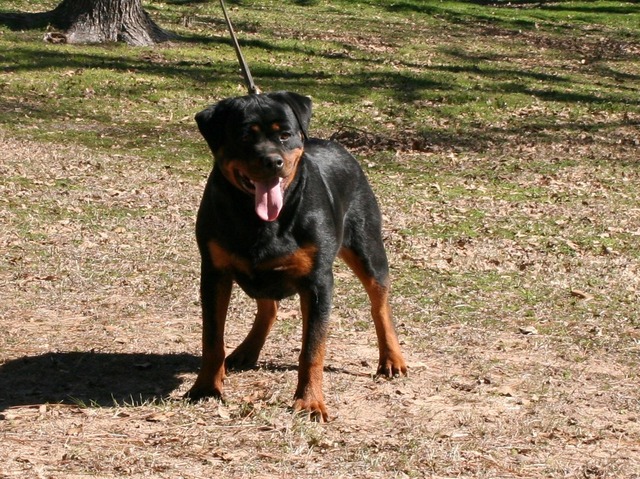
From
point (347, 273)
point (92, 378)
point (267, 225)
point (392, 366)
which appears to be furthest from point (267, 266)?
point (347, 273)

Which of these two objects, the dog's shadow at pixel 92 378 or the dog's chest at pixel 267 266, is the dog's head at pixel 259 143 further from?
the dog's shadow at pixel 92 378

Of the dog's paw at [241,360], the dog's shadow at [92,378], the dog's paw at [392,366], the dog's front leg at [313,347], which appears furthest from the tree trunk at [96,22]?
the dog's front leg at [313,347]

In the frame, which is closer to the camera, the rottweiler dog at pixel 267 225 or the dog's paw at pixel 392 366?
the rottweiler dog at pixel 267 225

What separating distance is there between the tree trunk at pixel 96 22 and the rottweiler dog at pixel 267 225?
1247 centimetres

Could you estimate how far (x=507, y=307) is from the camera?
8273 mm

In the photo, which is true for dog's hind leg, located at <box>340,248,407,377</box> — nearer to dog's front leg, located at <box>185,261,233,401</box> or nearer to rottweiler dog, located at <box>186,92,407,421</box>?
rottweiler dog, located at <box>186,92,407,421</box>

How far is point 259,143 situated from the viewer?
5.33 m

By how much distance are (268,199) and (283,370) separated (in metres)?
1.56

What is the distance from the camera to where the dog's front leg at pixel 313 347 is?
5.64 m

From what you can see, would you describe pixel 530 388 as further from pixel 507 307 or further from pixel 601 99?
pixel 601 99

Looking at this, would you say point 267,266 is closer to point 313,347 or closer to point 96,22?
point 313,347

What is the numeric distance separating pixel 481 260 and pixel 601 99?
30.5 feet

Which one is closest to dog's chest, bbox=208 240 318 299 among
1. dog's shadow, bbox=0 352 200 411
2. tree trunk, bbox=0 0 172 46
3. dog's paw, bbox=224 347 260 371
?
dog's shadow, bbox=0 352 200 411

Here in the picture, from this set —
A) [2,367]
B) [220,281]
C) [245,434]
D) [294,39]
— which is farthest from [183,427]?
[294,39]
